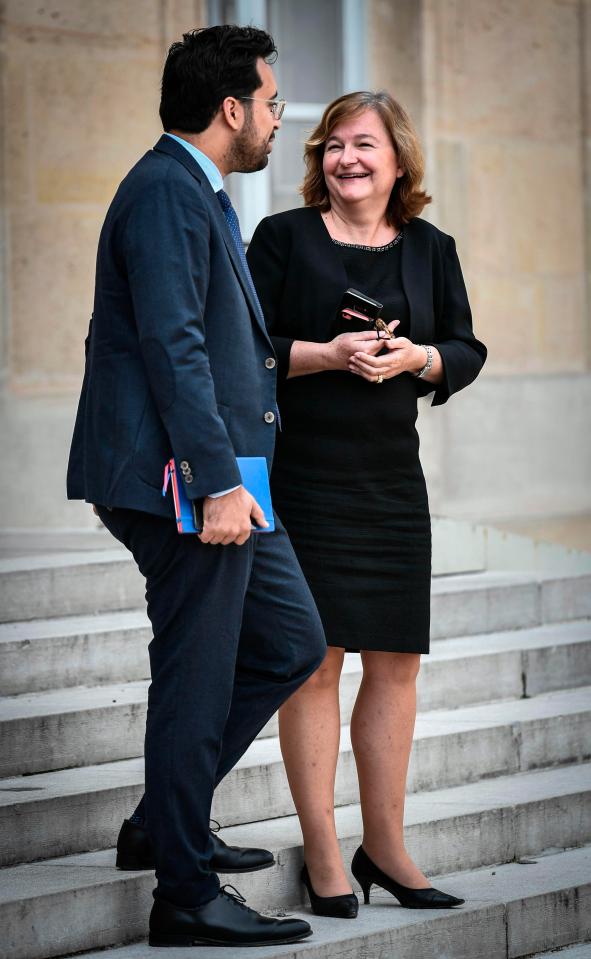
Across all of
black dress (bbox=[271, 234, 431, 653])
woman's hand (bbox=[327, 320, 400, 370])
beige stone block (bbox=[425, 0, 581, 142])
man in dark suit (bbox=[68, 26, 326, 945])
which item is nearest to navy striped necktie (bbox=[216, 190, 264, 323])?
man in dark suit (bbox=[68, 26, 326, 945])

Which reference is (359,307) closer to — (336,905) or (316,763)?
(316,763)

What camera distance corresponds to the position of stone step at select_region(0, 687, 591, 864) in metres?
3.87

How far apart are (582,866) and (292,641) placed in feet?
5.02

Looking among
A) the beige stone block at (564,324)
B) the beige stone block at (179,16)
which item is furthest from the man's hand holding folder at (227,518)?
the beige stone block at (564,324)

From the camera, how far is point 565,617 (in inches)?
250

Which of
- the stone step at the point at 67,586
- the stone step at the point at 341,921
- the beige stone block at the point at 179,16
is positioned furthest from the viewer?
the beige stone block at the point at 179,16

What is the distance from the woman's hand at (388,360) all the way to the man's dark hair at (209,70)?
0.65m

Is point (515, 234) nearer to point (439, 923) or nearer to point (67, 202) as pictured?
point (67, 202)

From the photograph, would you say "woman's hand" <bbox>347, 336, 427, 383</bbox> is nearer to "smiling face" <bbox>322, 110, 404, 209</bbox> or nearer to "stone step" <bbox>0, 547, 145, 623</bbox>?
"smiling face" <bbox>322, 110, 404, 209</bbox>

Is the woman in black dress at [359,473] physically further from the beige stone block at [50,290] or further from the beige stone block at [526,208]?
the beige stone block at [526,208]

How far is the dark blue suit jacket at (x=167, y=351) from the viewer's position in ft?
10.1

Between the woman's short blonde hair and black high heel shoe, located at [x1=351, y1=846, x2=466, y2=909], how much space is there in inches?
62.4

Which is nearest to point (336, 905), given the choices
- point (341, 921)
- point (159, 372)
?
point (341, 921)

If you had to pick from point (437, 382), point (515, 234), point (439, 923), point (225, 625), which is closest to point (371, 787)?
point (439, 923)
